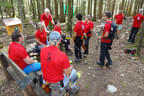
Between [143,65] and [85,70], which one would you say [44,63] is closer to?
[85,70]

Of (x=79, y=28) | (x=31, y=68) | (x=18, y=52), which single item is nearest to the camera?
(x=18, y=52)

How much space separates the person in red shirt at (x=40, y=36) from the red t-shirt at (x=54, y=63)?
→ 9.09 feet

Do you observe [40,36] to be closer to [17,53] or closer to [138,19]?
[17,53]

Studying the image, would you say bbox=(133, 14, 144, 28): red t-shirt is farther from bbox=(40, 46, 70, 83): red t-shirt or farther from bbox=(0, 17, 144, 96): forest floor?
bbox=(40, 46, 70, 83): red t-shirt

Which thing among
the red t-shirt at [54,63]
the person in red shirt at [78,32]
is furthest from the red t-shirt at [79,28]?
the red t-shirt at [54,63]

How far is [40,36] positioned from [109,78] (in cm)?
334

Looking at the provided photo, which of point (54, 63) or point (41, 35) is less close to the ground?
point (41, 35)

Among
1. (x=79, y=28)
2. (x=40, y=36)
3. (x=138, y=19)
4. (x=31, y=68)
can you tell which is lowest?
(x=31, y=68)

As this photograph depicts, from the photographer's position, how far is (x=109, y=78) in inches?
175

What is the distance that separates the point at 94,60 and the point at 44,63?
12.5 feet

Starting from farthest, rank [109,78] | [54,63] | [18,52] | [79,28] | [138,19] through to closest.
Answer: [138,19] < [79,28] < [109,78] < [18,52] < [54,63]

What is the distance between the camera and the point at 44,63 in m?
2.43

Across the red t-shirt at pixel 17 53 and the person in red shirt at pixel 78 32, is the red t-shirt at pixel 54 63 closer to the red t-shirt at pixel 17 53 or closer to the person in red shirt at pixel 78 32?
the red t-shirt at pixel 17 53

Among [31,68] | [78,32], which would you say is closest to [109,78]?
[78,32]
